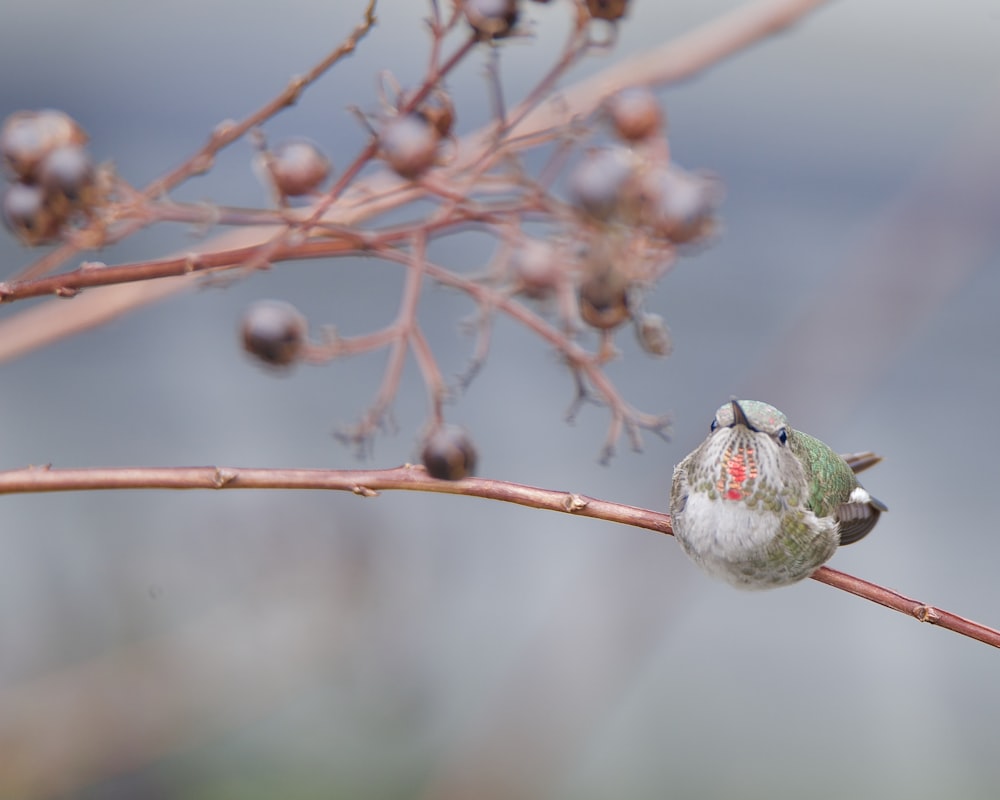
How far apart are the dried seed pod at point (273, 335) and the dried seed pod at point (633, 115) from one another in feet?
0.89

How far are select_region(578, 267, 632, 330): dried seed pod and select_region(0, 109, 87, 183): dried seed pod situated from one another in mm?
338

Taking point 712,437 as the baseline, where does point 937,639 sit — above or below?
above

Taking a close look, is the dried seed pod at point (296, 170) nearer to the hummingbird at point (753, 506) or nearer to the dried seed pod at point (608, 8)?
the dried seed pod at point (608, 8)

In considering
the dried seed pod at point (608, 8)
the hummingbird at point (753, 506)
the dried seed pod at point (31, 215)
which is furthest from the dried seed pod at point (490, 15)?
the hummingbird at point (753, 506)

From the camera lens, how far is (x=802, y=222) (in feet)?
13.6

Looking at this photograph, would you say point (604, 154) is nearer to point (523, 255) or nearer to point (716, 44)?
point (523, 255)

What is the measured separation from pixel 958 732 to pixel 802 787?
637 millimetres

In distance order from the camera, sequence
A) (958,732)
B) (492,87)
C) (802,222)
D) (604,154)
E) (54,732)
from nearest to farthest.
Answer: (604,154) → (492,87) → (54,732) → (958,732) → (802,222)

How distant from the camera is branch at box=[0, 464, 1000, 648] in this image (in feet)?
2.27

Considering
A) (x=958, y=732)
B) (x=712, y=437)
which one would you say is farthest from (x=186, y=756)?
(x=958, y=732)

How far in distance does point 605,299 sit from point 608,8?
218 mm

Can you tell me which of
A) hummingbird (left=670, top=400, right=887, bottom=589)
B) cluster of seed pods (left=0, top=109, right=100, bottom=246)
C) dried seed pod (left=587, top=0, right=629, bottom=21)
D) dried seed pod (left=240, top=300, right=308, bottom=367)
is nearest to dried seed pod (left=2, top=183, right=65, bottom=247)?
cluster of seed pods (left=0, top=109, right=100, bottom=246)

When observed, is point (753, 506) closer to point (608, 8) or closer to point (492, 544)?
point (608, 8)

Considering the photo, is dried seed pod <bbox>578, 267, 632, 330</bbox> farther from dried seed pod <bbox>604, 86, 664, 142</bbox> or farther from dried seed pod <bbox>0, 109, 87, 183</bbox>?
dried seed pod <bbox>0, 109, 87, 183</bbox>
